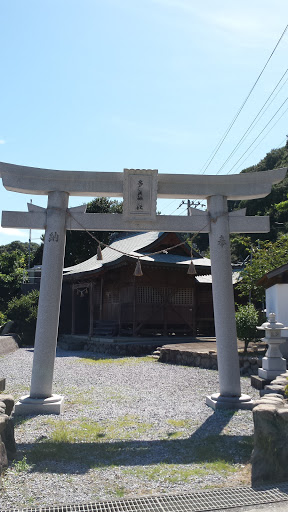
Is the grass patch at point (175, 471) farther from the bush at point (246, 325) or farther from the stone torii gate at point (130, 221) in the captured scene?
the bush at point (246, 325)

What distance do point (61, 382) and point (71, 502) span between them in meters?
6.48

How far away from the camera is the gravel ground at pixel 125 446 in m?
3.91

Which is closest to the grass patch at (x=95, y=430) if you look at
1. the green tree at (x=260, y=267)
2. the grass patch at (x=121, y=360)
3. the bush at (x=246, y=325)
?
the bush at (x=246, y=325)

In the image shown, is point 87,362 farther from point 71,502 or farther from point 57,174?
point 71,502

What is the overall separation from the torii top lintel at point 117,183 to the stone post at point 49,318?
26 centimetres

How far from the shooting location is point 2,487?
12.5 ft

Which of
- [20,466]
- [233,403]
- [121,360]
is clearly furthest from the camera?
[121,360]

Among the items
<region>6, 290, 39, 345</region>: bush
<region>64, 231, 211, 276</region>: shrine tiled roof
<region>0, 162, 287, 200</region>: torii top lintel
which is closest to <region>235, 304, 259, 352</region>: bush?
<region>64, 231, 211, 276</region>: shrine tiled roof

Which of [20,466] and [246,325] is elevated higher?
[246,325]

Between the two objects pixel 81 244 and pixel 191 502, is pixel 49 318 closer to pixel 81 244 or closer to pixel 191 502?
pixel 191 502

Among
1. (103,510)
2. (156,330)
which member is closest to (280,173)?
(103,510)

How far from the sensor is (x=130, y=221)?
23.7ft

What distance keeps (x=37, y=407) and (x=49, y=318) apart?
1.43 metres

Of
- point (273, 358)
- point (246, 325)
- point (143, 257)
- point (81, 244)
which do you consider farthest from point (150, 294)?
point (81, 244)
